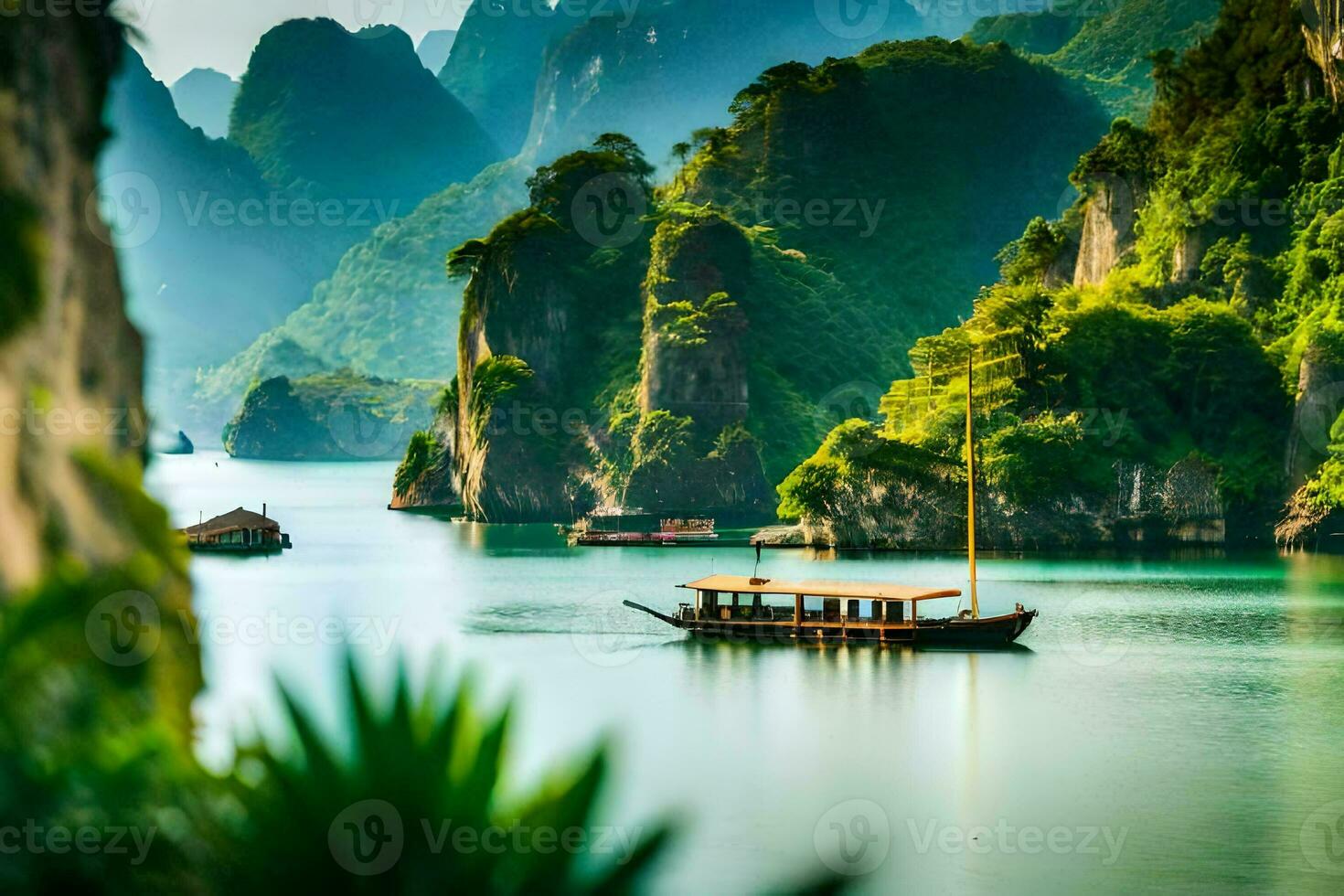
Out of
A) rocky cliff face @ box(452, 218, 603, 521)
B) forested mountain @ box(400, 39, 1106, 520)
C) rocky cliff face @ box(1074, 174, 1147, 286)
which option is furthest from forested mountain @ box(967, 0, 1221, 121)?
rocky cliff face @ box(1074, 174, 1147, 286)

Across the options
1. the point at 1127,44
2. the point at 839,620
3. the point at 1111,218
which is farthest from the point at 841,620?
the point at 1127,44

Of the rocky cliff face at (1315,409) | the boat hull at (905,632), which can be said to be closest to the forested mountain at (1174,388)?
the rocky cliff face at (1315,409)

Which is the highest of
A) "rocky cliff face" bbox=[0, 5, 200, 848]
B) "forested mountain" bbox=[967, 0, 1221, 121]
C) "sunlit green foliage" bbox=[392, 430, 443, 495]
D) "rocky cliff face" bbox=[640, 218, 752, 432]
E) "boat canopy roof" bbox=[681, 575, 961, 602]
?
"forested mountain" bbox=[967, 0, 1221, 121]

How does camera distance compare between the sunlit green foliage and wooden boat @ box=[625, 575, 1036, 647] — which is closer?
wooden boat @ box=[625, 575, 1036, 647]

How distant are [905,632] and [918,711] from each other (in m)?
8.21

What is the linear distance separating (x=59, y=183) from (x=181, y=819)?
2026 millimetres

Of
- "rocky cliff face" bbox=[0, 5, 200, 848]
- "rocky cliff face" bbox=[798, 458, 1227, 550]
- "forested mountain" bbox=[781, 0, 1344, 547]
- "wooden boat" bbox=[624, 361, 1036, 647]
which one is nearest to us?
"rocky cliff face" bbox=[0, 5, 200, 848]

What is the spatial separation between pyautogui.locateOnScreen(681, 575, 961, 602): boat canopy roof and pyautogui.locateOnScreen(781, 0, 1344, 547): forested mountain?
31.8m

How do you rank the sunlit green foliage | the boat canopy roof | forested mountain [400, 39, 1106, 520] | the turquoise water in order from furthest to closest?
the sunlit green foliage → forested mountain [400, 39, 1106, 520] → the boat canopy roof → the turquoise water

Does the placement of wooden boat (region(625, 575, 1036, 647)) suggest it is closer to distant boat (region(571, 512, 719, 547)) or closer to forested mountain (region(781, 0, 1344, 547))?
forested mountain (region(781, 0, 1344, 547))

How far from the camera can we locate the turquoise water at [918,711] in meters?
22.0

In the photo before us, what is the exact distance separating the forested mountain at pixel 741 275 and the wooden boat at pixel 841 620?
2122 inches

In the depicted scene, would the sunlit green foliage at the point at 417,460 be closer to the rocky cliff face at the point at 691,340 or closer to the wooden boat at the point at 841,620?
the rocky cliff face at the point at 691,340

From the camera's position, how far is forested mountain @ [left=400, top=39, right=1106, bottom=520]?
105m
